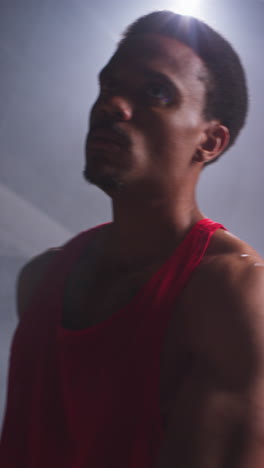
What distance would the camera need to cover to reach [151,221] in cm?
63

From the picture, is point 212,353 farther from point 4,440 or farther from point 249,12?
point 249,12

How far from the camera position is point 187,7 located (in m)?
0.84

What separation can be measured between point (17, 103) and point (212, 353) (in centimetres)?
73

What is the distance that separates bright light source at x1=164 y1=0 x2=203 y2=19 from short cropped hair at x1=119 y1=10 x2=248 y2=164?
106 millimetres

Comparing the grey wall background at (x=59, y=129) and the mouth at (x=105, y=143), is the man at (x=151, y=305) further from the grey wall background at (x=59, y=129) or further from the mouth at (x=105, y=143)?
the grey wall background at (x=59, y=129)

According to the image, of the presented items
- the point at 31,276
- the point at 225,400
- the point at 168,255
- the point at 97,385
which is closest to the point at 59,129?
the point at 31,276

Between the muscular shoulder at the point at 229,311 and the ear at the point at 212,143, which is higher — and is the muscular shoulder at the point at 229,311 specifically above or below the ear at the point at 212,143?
below

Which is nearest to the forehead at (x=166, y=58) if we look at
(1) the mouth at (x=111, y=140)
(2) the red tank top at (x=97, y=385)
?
(1) the mouth at (x=111, y=140)

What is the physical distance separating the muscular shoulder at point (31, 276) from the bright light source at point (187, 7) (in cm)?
51

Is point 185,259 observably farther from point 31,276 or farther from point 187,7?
point 187,7

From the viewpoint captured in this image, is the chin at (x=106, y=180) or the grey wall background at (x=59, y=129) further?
the grey wall background at (x=59, y=129)

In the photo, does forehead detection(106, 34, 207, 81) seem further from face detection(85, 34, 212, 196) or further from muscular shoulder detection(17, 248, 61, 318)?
muscular shoulder detection(17, 248, 61, 318)

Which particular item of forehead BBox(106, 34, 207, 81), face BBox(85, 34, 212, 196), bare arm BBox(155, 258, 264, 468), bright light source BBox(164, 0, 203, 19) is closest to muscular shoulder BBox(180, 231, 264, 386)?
bare arm BBox(155, 258, 264, 468)

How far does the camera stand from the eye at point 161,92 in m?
0.60
